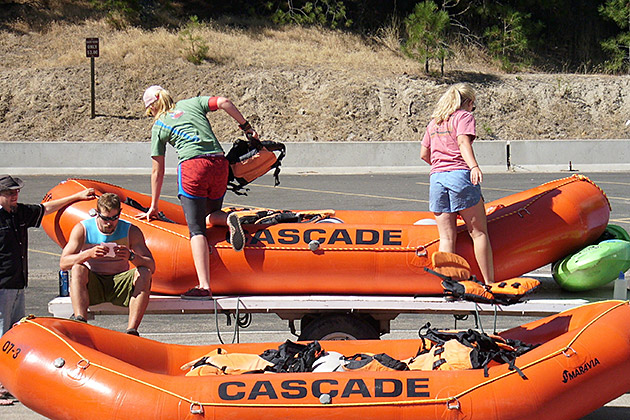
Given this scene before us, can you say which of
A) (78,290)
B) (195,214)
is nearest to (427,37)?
(195,214)

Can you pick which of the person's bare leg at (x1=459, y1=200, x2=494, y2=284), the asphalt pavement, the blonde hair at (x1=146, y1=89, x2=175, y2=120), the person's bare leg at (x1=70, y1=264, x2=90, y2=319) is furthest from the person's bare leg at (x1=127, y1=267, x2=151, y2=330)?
the person's bare leg at (x1=459, y1=200, x2=494, y2=284)

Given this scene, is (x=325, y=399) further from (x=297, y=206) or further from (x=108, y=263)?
(x=297, y=206)

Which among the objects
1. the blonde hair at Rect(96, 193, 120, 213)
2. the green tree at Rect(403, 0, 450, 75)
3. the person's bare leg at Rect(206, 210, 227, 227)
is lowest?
the person's bare leg at Rect(206, 210, 227, 227)

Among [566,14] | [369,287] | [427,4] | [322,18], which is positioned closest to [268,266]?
[369,287]

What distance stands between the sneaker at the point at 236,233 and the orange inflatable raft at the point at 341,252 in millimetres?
71

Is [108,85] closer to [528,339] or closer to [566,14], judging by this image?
[566,14]

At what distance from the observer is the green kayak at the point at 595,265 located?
23.6 feet

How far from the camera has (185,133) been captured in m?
7.00

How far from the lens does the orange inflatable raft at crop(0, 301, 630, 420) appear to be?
4.98 m

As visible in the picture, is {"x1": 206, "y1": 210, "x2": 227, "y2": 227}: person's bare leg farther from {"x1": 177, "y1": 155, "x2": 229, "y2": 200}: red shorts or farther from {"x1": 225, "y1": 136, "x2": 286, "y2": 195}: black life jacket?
{"x1": 225, "y1": 136, "x2": 286, "y2": 195}: black life jacket

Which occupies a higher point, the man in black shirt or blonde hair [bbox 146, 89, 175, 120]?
blonde hair [bbox 146, 89, 175, 120]

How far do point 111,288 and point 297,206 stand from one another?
8.63 metres

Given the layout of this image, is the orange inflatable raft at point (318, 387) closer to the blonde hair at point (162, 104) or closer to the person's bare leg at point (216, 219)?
the person's bare leg at point (216, 219)

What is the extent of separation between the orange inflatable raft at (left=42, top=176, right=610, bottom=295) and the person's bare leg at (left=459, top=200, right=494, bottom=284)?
0.46ft
